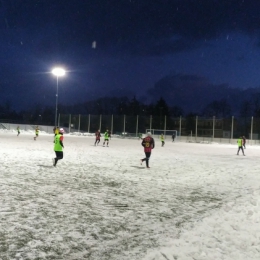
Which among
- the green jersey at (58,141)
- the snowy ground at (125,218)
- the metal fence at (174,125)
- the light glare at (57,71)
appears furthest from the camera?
the metal fence at (174,125)

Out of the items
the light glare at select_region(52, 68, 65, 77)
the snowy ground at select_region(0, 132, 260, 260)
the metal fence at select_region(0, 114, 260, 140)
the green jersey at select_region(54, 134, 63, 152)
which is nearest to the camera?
the snowy ground at select_region(0, 132, 260, 260)

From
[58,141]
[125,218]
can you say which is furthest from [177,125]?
[125,218]

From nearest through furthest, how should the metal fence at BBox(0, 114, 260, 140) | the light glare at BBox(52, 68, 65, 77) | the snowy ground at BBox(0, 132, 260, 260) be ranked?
the snowy ground at BBox(0, 132, 260, 260)
the light glare at BBox(52, 68, 65, 77)
the metal fence at BBox(0, 114, 260, 140)

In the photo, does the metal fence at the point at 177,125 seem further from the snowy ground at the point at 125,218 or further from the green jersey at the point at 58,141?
the snowy ground at the point at 125,218

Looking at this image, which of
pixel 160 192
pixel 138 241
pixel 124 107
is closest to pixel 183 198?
pixel 160 192

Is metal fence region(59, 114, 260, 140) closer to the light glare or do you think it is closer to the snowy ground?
the light glare

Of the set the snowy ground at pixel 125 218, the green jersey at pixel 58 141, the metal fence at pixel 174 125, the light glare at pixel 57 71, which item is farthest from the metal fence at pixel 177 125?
the snowy ground at pixel 125 218

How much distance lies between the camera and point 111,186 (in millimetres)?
10758

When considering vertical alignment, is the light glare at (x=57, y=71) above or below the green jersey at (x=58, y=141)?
above

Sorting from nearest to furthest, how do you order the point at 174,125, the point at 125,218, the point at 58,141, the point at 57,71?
1. the point at 125,218
2. the point at 58,141
3. the point at 57,71
4. the point at 174,125

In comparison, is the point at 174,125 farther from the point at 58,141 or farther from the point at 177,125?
the point at 58,141

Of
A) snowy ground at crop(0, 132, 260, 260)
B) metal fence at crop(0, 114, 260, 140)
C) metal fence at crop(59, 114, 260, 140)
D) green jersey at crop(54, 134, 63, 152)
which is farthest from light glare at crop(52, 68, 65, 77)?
snowy ground at crop(0, 132, 260, 260)

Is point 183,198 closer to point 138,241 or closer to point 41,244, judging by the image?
point 138,241

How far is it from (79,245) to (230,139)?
55534mm
